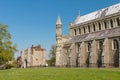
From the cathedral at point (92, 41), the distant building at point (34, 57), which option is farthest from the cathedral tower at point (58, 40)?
the distant building at point (34, 57)

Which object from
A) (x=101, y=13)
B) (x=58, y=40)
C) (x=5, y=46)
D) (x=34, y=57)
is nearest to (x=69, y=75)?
(x=5, y=46)

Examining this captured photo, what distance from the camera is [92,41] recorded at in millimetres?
62344

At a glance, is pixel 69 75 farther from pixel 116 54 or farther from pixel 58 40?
pixel 58 40

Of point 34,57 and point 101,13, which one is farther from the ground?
point 101,13

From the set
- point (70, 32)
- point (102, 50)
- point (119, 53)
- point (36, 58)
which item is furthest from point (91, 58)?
point (36, 58)

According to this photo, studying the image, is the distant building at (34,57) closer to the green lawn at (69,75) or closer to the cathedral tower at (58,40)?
the cathedral tower at (58,40)

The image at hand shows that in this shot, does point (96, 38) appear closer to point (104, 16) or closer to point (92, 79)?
point (104, 16)

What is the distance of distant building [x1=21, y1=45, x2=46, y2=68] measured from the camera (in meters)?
89.8

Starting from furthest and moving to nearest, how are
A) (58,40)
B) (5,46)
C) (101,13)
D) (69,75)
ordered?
1. (58,40)
2. (101,13)
3. (5,46)
4. (69,75)

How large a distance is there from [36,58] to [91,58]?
34455 mm

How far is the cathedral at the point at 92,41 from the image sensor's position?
5622 cm

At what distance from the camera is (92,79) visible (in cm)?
Result: 2505

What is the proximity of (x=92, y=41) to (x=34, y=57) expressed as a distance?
33.3 metres

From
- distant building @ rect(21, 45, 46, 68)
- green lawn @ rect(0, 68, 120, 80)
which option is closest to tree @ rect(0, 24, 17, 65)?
green lawn @ rect(0, 68, 120, 80)
